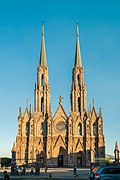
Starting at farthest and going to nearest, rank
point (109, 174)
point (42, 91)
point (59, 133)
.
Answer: point (42, 91) < point (59, 133) < point (109, 174)

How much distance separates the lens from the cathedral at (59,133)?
75.8m

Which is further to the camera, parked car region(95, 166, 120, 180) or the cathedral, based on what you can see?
the cathedral

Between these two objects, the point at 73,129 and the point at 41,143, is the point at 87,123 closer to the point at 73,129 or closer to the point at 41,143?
the point at 73,129

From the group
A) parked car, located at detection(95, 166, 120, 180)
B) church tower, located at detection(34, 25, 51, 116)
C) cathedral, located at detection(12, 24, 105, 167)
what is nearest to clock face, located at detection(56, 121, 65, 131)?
cathedral, located at detection(12, 24, 105, 167)

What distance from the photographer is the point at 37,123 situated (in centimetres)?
7781

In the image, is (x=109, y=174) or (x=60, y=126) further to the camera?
(x=60, y=126)

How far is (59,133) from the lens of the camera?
78125 mm

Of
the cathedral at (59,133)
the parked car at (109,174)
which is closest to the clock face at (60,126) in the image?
the cathedral at (59,133)

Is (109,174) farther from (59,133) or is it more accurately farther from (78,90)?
(78,90)

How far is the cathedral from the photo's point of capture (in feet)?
249

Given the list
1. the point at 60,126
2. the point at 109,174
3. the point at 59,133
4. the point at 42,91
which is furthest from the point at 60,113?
the point at 109,174

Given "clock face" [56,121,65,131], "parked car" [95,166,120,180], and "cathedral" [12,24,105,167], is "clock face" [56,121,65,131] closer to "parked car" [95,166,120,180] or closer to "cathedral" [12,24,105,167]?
"cathedral" [12,24,105,167]

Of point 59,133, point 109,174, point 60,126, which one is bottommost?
point 109,174

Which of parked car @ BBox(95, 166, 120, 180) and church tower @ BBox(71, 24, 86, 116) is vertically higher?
church tower @ BBox(71, 24, 86, 116)
